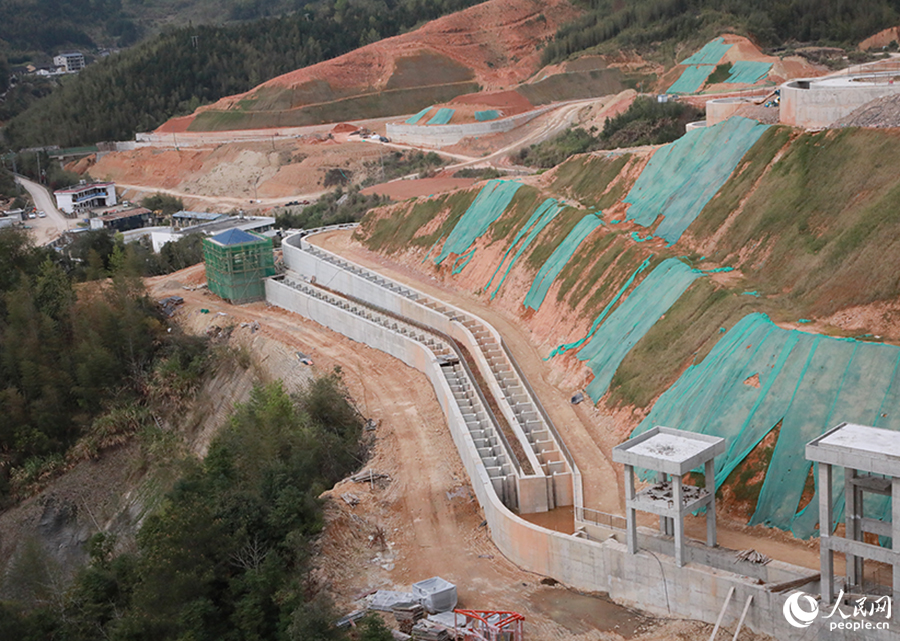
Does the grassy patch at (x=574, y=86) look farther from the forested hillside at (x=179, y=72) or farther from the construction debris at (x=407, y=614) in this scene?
the construction debris at (x=407, y=614)

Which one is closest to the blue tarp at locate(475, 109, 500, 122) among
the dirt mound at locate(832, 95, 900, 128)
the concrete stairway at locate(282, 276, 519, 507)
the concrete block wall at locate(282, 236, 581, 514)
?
the concrete block wall at locate(282, 236, 581, 514)

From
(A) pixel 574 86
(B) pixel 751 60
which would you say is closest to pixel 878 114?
(B) pixel 751 60

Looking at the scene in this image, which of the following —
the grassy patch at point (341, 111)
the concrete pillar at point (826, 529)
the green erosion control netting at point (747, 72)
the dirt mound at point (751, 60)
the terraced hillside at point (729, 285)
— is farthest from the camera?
the grassy patch at point (341, 111)

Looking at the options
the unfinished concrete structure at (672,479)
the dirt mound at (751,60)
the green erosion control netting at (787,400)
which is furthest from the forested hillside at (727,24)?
the unfinished concrete structure at (672,479)

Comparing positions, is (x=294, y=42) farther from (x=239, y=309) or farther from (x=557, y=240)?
(x=557, y=240)

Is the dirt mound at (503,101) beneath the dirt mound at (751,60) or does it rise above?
beneath

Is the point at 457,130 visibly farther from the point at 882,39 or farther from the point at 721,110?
the point at 721,110

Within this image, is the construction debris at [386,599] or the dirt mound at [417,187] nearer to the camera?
the construction debris at [386,599]
